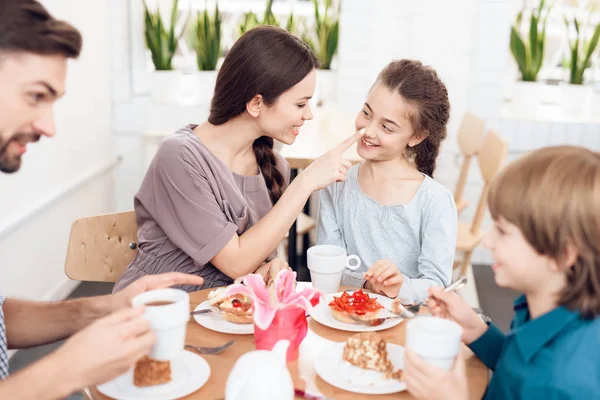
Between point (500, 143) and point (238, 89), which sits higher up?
point (238, 89)

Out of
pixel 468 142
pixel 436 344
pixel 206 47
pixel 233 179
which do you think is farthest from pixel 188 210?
pixel 206 47

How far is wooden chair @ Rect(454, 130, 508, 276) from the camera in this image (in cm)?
281

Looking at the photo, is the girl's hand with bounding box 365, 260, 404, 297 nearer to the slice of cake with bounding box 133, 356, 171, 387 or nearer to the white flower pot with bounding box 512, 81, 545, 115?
the slice of cake with bounding box 133, 356, 171, 387

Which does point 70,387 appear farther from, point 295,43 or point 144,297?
point 295,43

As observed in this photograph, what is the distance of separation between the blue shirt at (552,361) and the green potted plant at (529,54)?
326 centimetres

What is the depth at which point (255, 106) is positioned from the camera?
1.88 metres

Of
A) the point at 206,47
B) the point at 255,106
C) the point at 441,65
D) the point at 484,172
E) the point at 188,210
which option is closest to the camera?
the point at 188,210

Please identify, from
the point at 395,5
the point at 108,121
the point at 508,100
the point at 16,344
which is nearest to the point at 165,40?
the point at 108,121

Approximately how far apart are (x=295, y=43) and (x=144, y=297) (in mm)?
979

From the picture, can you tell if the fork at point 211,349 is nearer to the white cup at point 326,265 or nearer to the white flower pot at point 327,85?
the white cup at point 326,265

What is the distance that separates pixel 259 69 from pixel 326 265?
0.62 metres

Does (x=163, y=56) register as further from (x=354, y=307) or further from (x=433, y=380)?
(x=433, y=380)

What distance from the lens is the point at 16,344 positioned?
54.6 inches

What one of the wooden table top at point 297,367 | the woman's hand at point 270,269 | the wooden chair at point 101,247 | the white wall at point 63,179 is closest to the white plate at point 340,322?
the wooden table top at point 297,367
